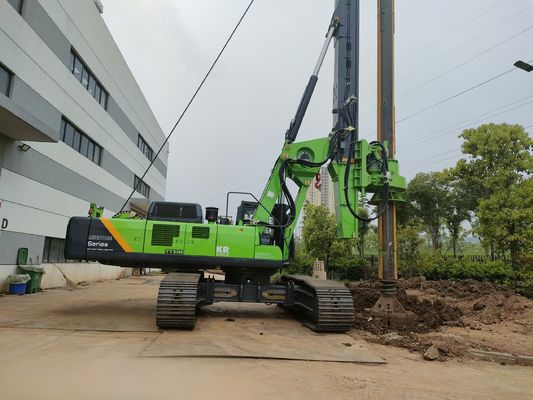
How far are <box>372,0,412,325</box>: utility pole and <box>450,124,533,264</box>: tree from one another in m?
8.89

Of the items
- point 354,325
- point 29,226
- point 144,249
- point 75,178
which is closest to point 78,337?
point 144,249

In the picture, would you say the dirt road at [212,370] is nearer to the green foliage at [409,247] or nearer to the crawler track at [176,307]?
the crawler track at [176,307]

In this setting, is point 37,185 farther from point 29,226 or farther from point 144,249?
point 144,249

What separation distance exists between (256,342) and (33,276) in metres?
10.9

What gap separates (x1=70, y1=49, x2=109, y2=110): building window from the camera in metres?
18.9

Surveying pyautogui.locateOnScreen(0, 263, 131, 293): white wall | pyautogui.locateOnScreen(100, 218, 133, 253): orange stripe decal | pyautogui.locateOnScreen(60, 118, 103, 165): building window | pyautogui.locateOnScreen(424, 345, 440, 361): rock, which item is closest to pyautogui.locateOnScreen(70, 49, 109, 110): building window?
pyautogui.locateOnScreen(60, 118, 103, 165): building window

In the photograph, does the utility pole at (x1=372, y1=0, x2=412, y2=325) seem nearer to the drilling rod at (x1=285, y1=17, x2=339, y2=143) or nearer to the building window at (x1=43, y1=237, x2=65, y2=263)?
the drilling rod at (x1=285, y1=17, x2=339, y2=143)

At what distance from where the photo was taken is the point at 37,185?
15.7m

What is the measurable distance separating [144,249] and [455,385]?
20.5 feet

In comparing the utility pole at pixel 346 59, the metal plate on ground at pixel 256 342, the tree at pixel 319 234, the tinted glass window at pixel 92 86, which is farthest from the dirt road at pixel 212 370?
the tree at pixel 319 234

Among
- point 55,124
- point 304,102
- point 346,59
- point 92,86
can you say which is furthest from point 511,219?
point 92,86

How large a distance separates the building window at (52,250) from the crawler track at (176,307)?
11.2 metres

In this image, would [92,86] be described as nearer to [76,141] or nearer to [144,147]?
[76,141]

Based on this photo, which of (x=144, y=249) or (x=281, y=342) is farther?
(x=144, y=249)
